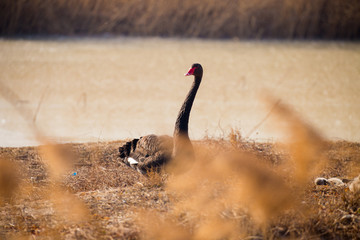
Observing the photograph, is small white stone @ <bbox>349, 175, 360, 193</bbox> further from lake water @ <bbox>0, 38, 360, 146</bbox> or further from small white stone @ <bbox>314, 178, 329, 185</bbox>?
lake water @ <bbox>0, 38, 360, 146</bbox>

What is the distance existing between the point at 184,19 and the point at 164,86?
16.0 feet

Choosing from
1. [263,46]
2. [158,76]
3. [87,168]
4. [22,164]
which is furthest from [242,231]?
[263,46]

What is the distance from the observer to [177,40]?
508 inches

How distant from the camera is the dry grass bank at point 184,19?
13.2 m

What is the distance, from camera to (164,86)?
30.4 feet

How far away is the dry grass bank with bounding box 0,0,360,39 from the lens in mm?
13227

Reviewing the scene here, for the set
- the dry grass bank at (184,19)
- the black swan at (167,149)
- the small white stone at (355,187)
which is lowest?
the dry grass bank at (184,19)

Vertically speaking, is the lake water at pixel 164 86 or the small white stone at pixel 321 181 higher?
the small white stone at pixel 321 181

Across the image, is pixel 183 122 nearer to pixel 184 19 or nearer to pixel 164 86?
pixel 164 86

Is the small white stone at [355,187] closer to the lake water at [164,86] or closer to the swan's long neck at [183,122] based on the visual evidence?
the lake water at [164,86]

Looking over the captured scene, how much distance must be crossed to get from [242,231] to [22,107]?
559 cm

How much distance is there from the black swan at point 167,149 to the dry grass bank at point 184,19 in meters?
9.04

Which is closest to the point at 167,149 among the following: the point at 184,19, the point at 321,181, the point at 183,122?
the point at 183,122

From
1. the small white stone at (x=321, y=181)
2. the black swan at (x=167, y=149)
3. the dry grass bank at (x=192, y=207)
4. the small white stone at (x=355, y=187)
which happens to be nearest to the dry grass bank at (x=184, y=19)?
the black swan at (x=167, y=149)
